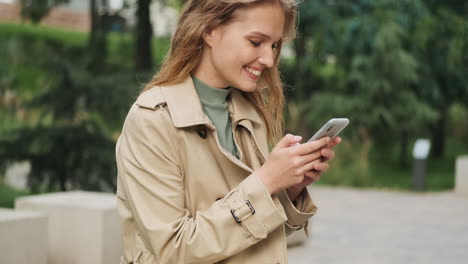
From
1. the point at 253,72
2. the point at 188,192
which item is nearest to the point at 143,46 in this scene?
the point at 253,72

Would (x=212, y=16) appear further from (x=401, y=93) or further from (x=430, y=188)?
(x=401, y=93)

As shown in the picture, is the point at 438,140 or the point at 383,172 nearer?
the point at 383,172

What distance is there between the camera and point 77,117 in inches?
353

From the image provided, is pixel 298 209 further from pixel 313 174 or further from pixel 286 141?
pixel 286 141

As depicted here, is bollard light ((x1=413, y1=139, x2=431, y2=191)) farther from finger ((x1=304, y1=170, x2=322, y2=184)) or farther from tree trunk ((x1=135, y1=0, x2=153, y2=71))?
finger ((x1=304, y1=170, x2=322, y2=184))

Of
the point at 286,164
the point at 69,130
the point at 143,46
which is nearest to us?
the point at 286,164

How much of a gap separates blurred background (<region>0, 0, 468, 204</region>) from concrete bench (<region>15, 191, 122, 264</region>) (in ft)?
10.5

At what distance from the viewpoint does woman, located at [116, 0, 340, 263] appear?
6.40ft

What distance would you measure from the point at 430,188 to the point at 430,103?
4570mm

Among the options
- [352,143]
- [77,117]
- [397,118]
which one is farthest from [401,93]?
[77,117]

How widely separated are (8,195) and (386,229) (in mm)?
5463

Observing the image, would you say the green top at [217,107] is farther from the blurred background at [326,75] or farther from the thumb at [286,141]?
the blurred background at [326,75]

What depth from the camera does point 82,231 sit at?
213 inches

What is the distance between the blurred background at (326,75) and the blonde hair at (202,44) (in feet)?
21.6
